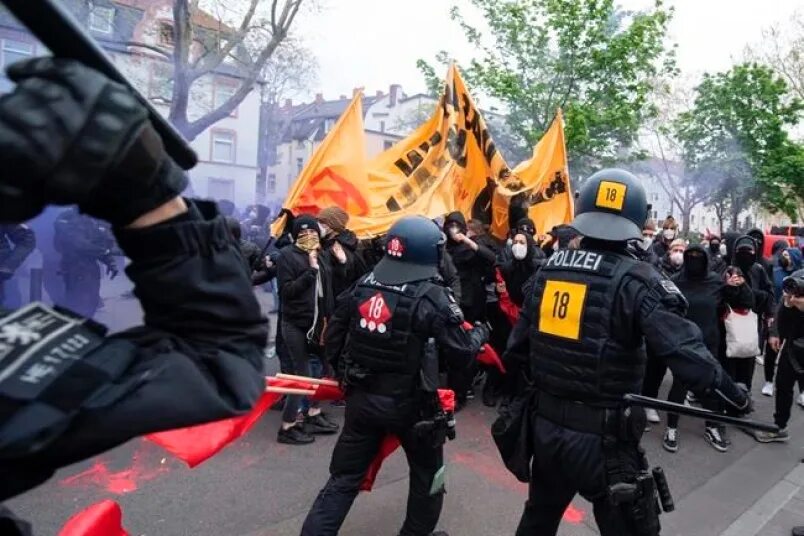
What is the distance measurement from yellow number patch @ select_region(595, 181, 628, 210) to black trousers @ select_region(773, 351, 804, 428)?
329cm

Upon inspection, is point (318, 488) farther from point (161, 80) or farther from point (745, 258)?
point (161, 80)

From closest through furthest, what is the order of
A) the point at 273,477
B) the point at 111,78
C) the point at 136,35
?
the point at 111,78, the point at 273,477, the point at 136,35

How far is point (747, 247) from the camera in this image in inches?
234

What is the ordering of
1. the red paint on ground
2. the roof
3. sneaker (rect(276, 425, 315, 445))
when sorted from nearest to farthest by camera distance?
the red paint on ground
sneaker (rect(276, 425, 315, 445))
the roof

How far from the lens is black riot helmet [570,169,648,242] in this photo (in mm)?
2697

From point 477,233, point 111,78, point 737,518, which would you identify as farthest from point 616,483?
point 477,233

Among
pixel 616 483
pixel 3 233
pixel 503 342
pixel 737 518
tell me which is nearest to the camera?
pixel 616 483

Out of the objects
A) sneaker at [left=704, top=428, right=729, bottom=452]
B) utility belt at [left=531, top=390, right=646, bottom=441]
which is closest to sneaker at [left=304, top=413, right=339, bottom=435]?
utility belt at [left=531, top=390, right=646, bottom=441]

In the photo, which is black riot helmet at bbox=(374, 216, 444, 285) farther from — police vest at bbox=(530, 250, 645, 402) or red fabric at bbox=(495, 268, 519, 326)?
red fabric at bbox=(495, 268, 519, 326)

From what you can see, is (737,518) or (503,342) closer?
(737,518)

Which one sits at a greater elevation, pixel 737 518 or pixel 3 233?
pixel 3 233

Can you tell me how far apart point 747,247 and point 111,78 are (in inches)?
254

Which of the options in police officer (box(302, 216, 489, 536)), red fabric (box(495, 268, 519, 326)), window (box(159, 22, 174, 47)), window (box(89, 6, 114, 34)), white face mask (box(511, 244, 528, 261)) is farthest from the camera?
window (box(159, 22, 174, 47))

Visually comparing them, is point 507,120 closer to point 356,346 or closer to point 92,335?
point 356,346
